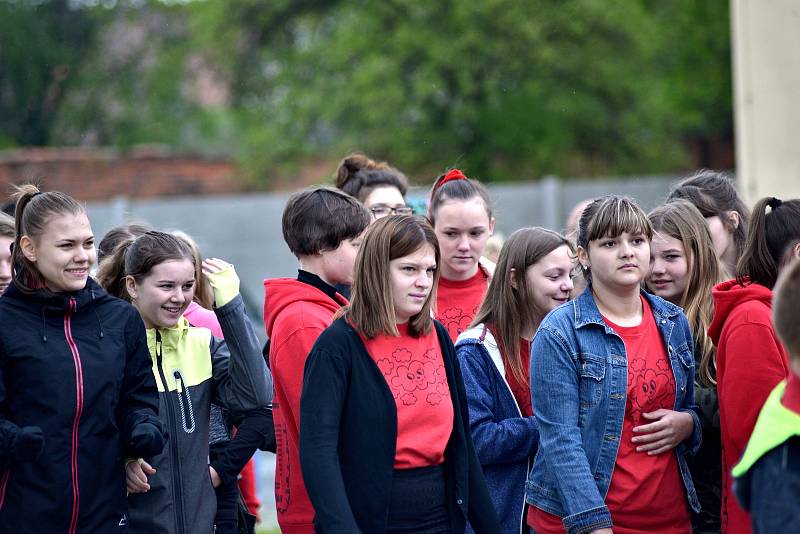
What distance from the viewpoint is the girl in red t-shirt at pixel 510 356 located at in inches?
164

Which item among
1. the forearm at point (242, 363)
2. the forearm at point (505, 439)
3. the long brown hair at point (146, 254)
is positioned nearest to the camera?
the forearm at point (505, 439)

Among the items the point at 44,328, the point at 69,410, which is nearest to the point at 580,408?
the point at 69,410

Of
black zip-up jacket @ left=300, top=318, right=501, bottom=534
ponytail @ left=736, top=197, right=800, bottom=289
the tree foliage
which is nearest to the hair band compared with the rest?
ponytail @ left=736, top=197, right=800, bottom=289

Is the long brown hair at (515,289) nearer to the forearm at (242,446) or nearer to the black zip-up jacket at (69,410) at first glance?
the forearm at (242,446)

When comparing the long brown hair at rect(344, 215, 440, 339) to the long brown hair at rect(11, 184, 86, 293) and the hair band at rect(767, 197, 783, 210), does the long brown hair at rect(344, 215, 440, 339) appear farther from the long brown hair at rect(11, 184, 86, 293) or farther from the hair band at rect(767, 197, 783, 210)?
the hair band at rect(767, 197, 783, 210)

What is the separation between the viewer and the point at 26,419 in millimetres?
3719

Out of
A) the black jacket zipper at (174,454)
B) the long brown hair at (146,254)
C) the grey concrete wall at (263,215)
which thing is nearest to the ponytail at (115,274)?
the long brown hair at (146,254)

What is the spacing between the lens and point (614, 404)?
3816 mm

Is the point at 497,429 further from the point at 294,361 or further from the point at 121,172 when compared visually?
the point at 121,172

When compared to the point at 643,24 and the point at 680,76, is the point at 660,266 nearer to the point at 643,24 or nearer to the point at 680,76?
the point at 643,24

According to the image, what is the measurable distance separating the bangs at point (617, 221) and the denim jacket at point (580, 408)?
10.6 inches

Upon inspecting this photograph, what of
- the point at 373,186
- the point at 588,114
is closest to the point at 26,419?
the point at 373,186

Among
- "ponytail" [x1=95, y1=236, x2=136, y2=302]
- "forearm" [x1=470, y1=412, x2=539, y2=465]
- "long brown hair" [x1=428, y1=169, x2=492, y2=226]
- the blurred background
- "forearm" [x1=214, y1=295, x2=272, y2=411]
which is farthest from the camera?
the blurred background

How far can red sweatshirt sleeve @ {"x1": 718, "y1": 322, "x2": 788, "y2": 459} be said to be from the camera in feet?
12.1
